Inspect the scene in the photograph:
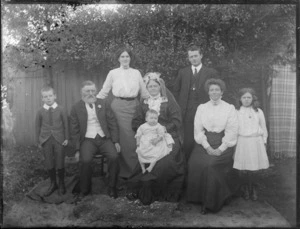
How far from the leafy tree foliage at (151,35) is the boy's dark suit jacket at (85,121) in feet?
1.57

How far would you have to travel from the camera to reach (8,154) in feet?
12.5

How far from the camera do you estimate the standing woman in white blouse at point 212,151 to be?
144 inches

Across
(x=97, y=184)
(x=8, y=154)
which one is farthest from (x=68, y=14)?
(x=97, y=184)

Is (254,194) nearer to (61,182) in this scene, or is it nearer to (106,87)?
(106,87)

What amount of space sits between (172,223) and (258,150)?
1.26 m

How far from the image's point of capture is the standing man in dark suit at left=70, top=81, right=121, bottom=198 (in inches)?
149

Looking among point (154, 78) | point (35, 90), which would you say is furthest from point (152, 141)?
point (35, 90)

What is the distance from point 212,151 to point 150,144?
2.27ft

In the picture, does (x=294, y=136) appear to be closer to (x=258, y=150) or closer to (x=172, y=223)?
(x=258, y=150)

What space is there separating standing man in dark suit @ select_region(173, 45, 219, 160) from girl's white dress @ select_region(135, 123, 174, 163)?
0.26 m

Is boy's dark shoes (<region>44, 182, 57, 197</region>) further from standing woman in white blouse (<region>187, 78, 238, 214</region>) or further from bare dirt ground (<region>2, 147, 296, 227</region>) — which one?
standing woman in white blouse (<region>187, 78, 238, 214</region>)

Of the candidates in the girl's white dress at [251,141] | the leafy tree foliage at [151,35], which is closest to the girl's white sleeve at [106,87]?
the leafy tree foliage at [151,35]

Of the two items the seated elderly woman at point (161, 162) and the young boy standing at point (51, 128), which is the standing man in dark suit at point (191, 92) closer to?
the seated elderly woman at point (161, 162)

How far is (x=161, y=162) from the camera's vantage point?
374 centimetres
